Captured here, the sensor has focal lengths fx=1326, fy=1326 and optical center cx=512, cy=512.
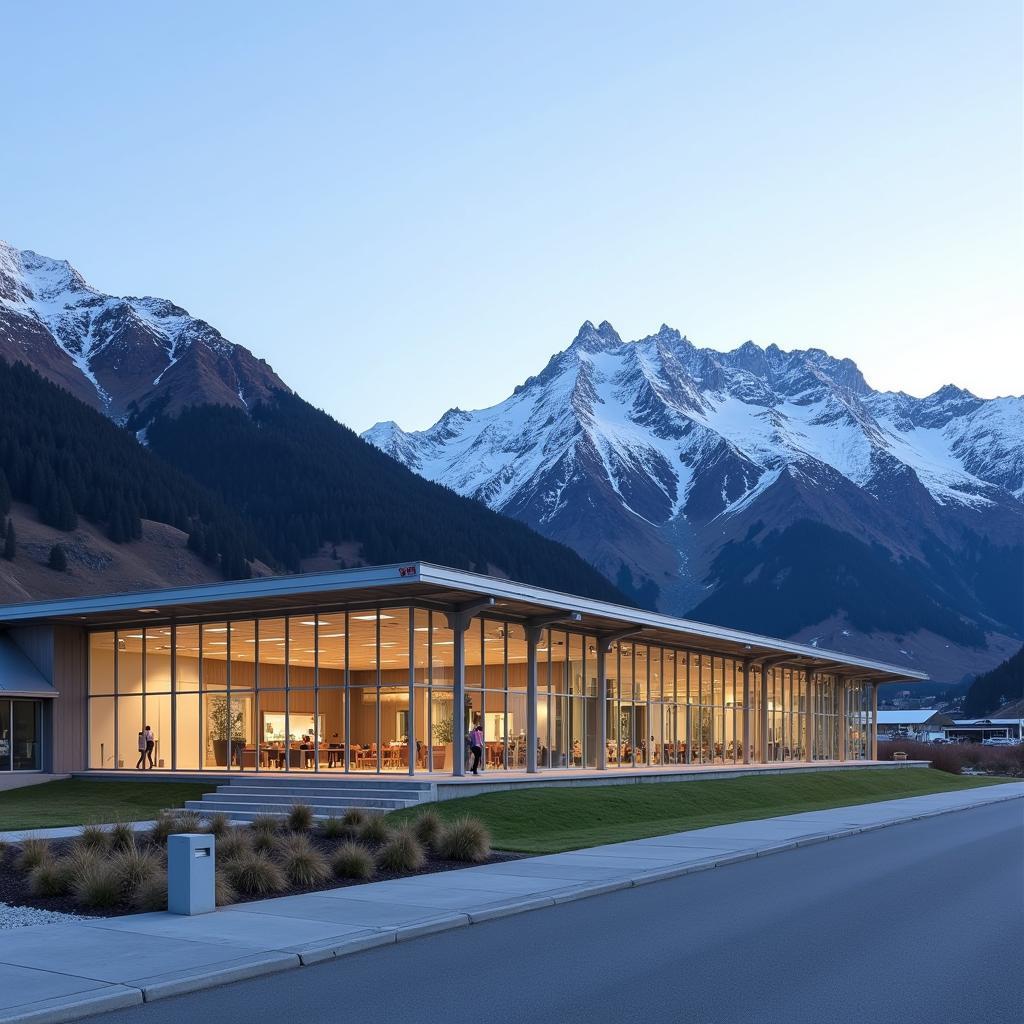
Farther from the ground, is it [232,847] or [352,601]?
[352,601]

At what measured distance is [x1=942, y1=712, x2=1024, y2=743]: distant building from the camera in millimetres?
154375

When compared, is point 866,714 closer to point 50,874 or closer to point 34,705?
point 34,705

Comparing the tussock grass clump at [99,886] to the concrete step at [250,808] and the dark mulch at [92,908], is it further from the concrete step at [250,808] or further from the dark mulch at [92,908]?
the concrete step at [250,808]

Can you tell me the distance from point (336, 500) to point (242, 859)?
496ft

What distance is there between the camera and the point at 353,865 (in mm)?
16469

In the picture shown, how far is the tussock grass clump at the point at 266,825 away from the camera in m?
20.2

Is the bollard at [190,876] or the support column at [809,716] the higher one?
the bollard at [190,876]

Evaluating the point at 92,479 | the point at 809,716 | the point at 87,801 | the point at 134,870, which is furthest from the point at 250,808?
the point at 92,479

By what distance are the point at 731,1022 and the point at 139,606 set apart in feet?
85.4

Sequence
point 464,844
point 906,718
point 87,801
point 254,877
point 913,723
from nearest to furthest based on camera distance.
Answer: point 254,877, point 464,844, point 87,801, point 913,723, point 906,718

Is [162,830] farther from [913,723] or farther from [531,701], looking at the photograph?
[913,723]

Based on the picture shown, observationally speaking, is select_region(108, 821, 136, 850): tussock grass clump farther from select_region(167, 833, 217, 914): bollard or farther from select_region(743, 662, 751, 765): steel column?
select_region(743, 662, 751, 765): steel column

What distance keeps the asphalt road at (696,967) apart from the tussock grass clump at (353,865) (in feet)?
10.3

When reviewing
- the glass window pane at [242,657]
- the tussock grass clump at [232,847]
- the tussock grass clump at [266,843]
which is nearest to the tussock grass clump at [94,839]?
the tussock grass clump at [232,847]
